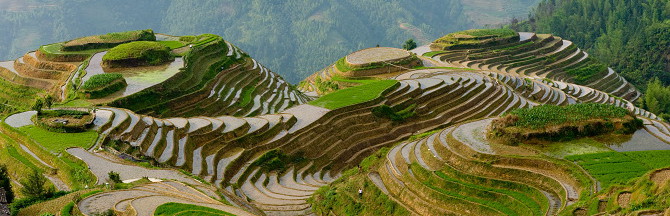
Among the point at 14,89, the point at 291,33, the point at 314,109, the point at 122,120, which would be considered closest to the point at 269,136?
the point at 314,109

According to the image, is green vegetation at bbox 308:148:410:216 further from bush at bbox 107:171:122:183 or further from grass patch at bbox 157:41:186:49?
grass patch at bbox 157:41:186:49

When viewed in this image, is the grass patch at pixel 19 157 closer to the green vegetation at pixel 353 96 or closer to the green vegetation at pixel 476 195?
the green vegetation at pixel 353 96

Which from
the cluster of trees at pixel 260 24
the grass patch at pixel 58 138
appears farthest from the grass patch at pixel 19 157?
the cluster of trees at pixel 260 24

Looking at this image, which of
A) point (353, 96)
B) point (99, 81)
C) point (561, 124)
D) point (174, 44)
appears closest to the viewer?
point (561, 124)

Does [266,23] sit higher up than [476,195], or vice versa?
[266,23]

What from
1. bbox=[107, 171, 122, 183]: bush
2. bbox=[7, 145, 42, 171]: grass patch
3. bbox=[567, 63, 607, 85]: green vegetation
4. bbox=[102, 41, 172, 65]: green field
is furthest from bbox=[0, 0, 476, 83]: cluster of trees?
bbox=[107, 171, 122, 183]: bush

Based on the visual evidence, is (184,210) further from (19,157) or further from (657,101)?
(657,101)

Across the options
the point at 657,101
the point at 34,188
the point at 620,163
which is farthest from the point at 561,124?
the point at 657,101

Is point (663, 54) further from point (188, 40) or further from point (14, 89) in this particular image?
point (14, 89)
